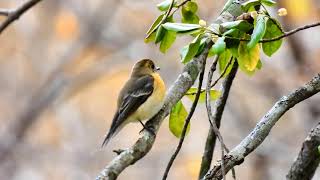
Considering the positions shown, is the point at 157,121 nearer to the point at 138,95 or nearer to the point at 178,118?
the point at 178,118

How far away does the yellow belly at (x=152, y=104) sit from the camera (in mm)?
3414

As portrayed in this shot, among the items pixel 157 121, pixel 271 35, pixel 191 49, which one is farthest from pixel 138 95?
pixel 191 49

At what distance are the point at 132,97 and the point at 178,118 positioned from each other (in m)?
1.28

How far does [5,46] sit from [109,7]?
5.63 ft

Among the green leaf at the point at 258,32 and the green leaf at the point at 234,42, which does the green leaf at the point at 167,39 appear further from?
the green leaf at the point at 258,32

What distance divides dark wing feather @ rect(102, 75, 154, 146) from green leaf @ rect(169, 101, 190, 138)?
Answer: 3.28 ft

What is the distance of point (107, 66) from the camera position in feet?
24.4

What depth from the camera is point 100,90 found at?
8.98m

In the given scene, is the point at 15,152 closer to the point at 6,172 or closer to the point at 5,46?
the point at 6,172

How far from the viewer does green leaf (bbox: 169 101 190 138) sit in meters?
2.79

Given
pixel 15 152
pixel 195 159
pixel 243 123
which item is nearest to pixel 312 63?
pixel 243 123

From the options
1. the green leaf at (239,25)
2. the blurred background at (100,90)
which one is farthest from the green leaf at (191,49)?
the blurred background at (100,90)

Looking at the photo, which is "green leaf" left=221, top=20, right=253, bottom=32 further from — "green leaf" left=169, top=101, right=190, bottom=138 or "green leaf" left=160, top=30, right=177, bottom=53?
"green leaf" left=169, top=101, right=190, bottom=138

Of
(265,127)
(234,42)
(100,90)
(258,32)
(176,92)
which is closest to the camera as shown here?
(258,32)
